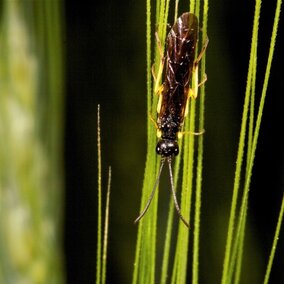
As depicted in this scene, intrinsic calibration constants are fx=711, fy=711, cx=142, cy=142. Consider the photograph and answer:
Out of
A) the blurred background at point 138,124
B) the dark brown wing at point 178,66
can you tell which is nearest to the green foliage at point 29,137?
the dark brown wing at point 178,66

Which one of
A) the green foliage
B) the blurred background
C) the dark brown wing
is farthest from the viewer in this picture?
the blurred background

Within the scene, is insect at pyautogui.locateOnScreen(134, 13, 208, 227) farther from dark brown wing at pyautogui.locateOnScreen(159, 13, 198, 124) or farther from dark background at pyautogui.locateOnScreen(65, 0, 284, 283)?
dark background at pyautogui.locateOnScreen(65, 0, 284, 283)

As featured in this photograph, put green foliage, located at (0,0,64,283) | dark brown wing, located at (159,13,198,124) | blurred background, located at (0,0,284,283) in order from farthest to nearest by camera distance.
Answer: blurred background, located at (0,0,284,283), green foliage, located at (0,0,64,283), dark brown wing, located at (159,13,198,124)

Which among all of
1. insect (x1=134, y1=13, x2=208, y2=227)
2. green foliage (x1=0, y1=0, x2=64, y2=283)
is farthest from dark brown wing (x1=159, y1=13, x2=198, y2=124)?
green foliage (x1=0, y1=0, x2=64, y2=283)

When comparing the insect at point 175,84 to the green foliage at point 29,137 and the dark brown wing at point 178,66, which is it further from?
the green foliage at point 29,137

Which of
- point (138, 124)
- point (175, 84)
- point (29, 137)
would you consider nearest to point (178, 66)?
point (175, 84)

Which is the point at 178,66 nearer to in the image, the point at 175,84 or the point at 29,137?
the point at 175,84

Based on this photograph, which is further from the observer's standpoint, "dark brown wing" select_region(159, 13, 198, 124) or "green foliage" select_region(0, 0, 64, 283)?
"green foliage" select_region(0, 0, 64, 283)
